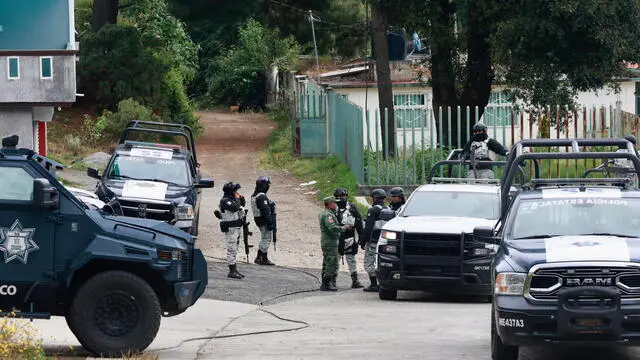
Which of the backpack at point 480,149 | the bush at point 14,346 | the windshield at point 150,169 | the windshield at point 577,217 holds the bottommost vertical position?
the bush at point 14,346

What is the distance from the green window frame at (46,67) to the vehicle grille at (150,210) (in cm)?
862

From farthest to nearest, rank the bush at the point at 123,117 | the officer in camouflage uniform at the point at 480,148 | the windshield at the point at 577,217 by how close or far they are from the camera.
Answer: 1. the bush at the point at 123,117
2. the officer in camouflage uniform at the point at 480,148
3. the windshield at the point at 577,217

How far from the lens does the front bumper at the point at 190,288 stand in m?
13.9

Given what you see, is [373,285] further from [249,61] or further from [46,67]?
[249,61]

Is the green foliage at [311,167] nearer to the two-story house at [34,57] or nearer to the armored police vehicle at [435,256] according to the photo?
the two-story house at [34,57]

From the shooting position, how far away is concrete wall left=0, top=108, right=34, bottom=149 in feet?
103

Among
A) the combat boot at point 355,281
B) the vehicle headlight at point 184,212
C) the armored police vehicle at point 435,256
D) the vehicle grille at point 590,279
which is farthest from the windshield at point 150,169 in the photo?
the vehicle grille at point 590,279

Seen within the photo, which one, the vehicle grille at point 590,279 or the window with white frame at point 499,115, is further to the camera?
the window with white frame at point 499,115

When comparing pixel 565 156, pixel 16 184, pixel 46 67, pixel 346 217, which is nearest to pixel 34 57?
pixel 46 67

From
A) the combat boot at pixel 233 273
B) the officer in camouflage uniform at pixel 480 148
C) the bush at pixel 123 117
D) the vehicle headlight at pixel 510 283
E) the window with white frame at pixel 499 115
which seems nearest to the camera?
the vehicle headlight at pixel 510 283

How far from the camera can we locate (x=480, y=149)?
78.7 feet

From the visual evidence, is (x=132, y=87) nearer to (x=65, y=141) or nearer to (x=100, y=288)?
(x=65, y=141)

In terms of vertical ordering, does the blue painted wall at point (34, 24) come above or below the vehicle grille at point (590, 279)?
above

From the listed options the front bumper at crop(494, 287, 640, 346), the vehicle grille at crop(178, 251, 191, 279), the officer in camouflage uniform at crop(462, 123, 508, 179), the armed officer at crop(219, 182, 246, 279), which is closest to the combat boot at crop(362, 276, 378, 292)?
the armed officer at crop(219, 182, 246, 279)
